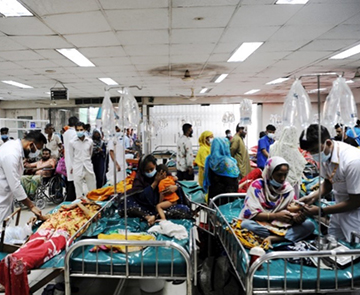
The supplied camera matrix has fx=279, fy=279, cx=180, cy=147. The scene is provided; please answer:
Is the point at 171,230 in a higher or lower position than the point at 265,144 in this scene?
lower

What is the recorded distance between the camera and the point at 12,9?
122 inches

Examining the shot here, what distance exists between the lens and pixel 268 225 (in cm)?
224

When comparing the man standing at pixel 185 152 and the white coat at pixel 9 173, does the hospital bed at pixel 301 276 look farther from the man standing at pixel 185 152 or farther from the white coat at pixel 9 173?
the man standing at pixel 185 152

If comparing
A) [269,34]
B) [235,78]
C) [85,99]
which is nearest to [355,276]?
[269,34]

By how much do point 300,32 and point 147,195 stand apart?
10.6 feet

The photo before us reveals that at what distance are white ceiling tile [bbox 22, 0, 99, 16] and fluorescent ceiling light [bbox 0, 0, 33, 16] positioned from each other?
0.10m

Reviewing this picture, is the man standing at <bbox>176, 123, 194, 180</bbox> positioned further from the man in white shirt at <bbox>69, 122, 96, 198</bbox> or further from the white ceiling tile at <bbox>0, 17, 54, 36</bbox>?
the white ceiling tile at <bbox>0, 17, 54, 36</bbox>

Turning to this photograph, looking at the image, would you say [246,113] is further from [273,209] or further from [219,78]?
[219,78]

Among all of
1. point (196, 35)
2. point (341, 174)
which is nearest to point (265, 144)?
point (196, 35)

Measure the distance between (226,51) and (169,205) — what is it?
3259 millimetres

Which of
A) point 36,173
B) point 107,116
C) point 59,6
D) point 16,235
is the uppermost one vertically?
point 59,6

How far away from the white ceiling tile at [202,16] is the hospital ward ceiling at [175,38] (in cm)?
1

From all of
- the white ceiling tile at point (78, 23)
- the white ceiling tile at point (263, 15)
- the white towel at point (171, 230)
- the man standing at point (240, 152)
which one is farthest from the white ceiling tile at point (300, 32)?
the white towel at point (171, 230)

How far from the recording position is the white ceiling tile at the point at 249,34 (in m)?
3.86
